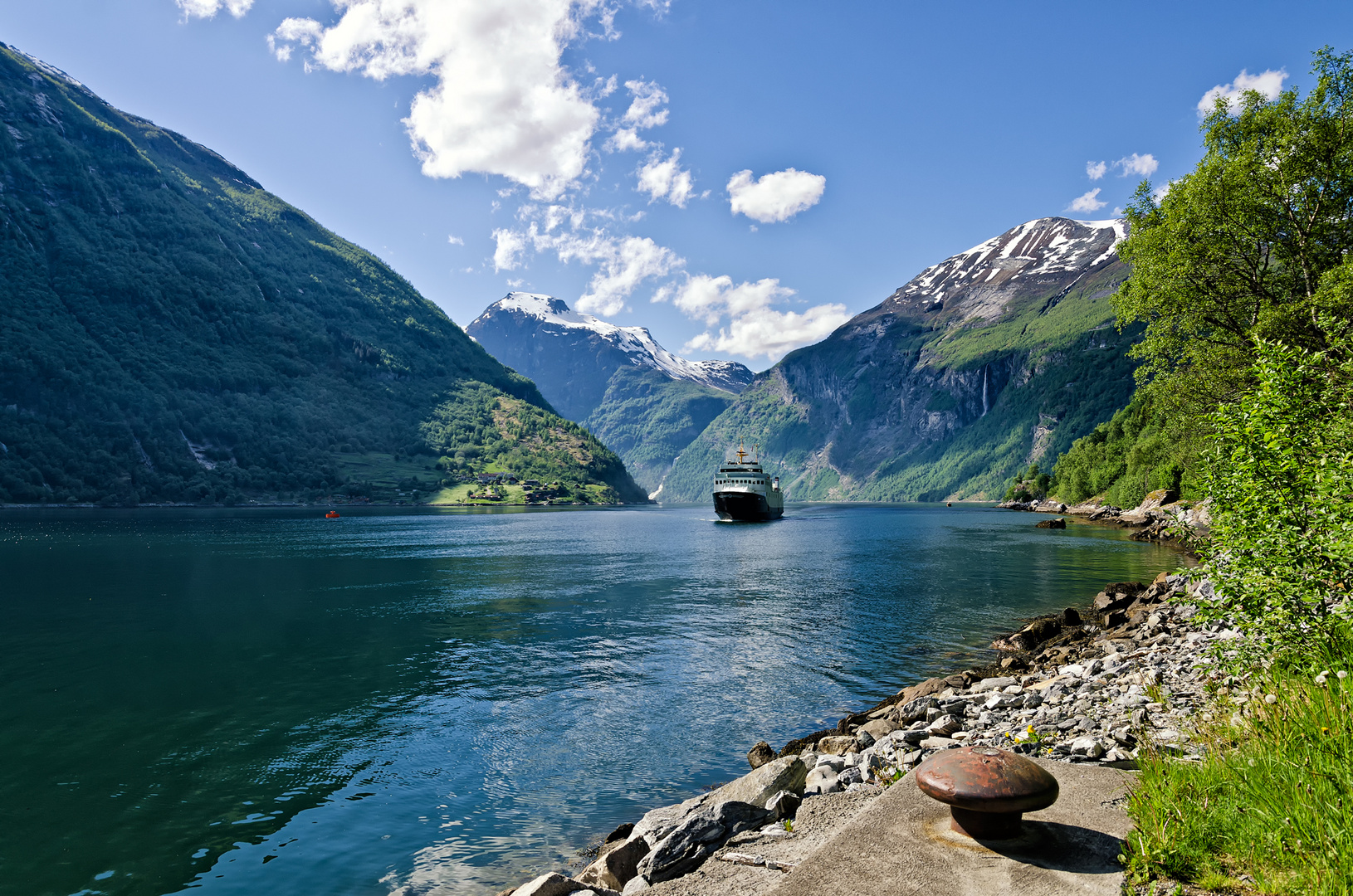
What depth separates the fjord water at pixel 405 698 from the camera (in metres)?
13.0

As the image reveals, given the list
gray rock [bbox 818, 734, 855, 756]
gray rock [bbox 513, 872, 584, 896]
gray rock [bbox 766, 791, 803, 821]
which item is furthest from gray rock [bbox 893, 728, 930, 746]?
gray rock [bbox 513, 872, 584, 896]

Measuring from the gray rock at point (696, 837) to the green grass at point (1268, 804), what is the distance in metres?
5.09

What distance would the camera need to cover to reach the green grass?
17.8 ft

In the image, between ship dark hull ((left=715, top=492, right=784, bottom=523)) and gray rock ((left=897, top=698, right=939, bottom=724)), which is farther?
ship dark hull ((left=715, top=492, right=784, bottom=523))

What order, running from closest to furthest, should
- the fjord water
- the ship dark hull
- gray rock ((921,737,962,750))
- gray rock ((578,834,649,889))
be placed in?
gray rock ((578,834,649,889)) < gray rock ((921,737,962,750)) < the fjord water < the ship dark hull

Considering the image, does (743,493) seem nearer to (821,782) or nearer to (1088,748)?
(821,782)

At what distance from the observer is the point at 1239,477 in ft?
30.5

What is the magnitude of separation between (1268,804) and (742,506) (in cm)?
13631

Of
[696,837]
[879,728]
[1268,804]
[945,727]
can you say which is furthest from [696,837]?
[879,728]

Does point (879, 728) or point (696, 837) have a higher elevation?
point (696, 837)

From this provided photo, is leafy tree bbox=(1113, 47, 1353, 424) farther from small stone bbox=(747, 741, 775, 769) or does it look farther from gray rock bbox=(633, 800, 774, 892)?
gray rock bbox=(633, 800, 774, 892)

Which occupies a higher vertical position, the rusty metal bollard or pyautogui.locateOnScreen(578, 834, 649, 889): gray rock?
the rusty metal bollard

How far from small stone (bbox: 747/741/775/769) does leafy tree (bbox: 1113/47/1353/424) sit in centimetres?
2840

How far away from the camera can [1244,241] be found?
33.2 meters
